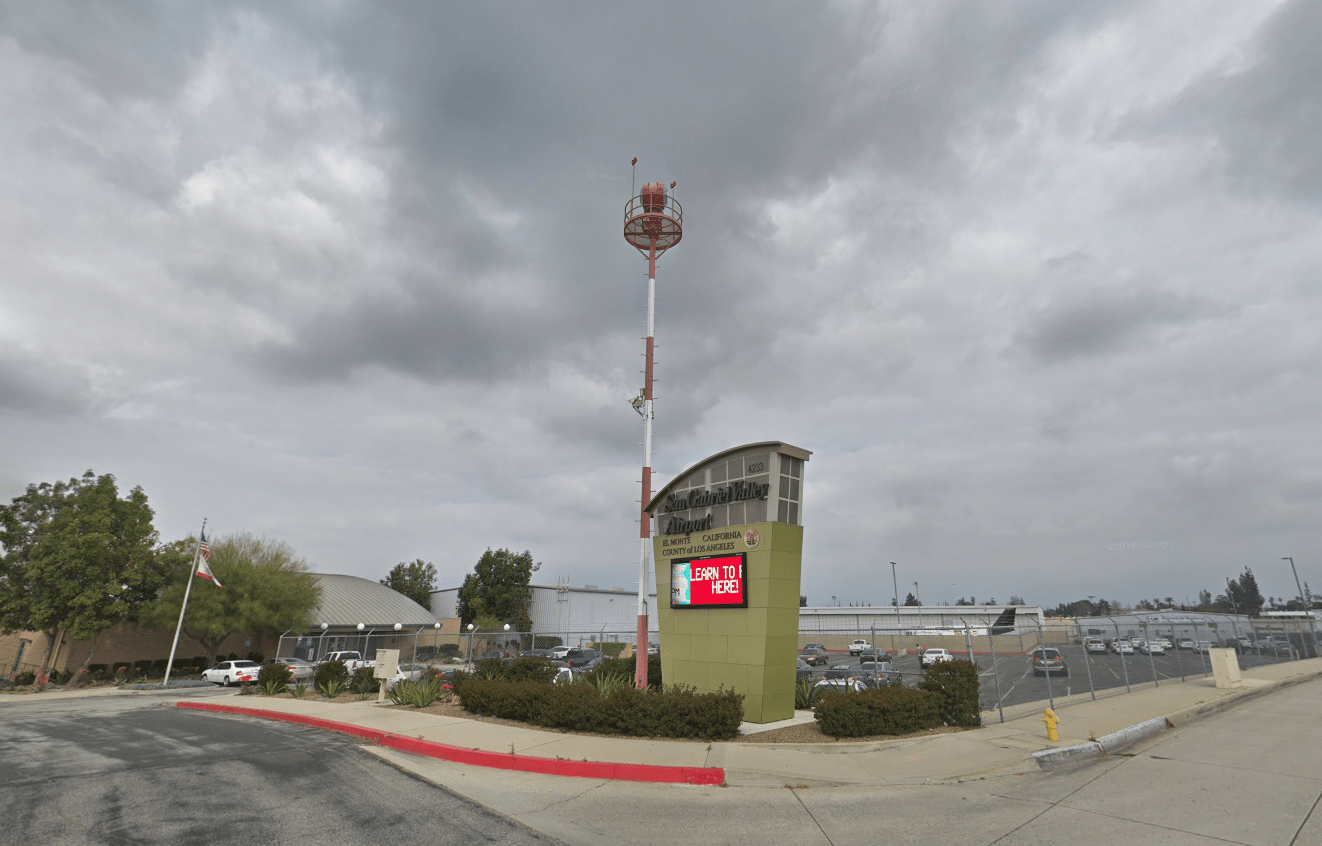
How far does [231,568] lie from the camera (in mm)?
44438

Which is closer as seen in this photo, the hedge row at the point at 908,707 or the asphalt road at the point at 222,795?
the asphalt road at the point at 222,795

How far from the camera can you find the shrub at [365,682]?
2258 cm

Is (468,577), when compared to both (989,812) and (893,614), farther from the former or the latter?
(989,812)

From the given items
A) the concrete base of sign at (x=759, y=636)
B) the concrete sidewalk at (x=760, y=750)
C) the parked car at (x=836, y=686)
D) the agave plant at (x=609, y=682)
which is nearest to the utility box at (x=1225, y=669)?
the concrete sidewalk at (x=760, y=750)

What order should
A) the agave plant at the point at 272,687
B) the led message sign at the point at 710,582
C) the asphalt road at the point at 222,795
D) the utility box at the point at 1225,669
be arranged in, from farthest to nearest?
the agave plant at the point at 272,687 → the utility box at the point at 1225,669 → the led message sign at the point at 710,582 → the asphalt road at the point at 222,795

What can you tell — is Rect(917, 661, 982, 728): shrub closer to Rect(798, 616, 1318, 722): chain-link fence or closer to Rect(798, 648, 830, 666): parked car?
Rect(798, 616, 1318, 722): chain-link fence

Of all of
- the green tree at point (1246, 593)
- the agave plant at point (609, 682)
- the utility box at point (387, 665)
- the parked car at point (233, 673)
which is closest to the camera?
the agave plant at point (609, 682)

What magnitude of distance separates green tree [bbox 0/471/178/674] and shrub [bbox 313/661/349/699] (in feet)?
83.6

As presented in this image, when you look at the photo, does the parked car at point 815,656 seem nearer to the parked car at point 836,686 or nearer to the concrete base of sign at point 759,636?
the parked car at point 836,686

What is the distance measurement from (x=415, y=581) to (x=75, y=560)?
54.2 metres

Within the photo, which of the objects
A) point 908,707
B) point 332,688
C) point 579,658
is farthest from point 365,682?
point 908,707

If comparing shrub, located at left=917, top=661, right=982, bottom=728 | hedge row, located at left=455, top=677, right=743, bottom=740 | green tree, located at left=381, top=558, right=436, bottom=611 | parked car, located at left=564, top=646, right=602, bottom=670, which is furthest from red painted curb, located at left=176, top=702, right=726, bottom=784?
green tree, located at left=381, top=558, right=436, bottom=611

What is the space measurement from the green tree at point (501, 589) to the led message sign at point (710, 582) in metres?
55.0

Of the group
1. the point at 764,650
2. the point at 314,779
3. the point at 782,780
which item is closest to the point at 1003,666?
the point at 764,650
